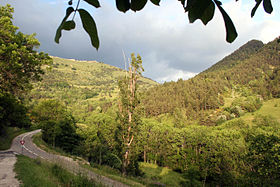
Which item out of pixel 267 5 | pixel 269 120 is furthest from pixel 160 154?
pixel 267 5

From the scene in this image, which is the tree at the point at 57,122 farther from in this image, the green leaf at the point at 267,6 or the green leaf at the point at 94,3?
the green leaf at the point at 267,6

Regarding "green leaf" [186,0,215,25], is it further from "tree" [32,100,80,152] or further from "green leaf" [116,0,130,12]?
"tree" [32,100,80,152]

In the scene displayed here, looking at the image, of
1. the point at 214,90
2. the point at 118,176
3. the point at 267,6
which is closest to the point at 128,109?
the point at 118,176

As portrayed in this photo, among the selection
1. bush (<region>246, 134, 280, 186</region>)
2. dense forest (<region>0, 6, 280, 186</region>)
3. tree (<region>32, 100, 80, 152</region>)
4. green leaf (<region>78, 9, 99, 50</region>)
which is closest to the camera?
green leaf (<region>78, 9, 99, 50</region>)

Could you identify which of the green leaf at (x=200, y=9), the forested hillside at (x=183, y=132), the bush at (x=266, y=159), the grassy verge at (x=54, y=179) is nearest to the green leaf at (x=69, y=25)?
the green leaf at (x=200, y=9)

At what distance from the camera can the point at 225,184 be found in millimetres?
29625

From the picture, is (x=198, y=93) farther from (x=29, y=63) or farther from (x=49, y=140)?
(x=29, y=63)

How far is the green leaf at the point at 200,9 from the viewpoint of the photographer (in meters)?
0.64

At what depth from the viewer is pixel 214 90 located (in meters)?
106

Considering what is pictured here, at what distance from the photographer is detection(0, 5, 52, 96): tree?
757cm

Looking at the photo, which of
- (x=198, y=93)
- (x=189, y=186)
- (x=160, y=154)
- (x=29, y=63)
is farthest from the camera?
(x=198, y=93)

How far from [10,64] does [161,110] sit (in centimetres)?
8576

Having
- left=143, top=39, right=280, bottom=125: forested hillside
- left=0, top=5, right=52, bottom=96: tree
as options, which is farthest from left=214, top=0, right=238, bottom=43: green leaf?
left=143, top=39, right=280, bottom=125: forested hillside

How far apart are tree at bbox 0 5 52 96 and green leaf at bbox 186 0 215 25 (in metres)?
8.90
